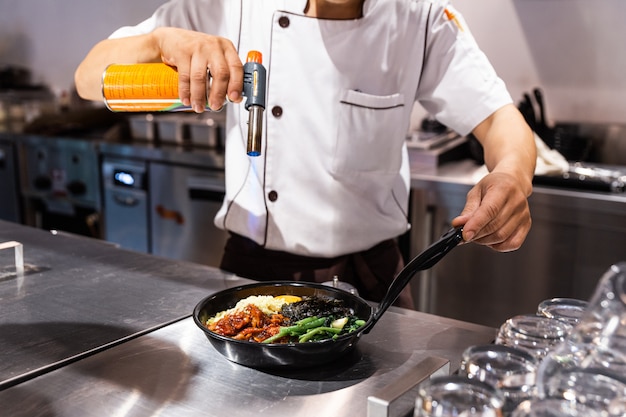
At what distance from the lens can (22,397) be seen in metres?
0.98

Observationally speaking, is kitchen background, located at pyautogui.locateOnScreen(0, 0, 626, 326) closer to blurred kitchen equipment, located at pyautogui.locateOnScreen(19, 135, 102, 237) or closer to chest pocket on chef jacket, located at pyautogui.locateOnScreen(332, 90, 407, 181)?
blurred kitchen equipment, located at pyautogui.locateOnScreen(19, 135, 102, 237)

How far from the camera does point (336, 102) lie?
1659 millimetres

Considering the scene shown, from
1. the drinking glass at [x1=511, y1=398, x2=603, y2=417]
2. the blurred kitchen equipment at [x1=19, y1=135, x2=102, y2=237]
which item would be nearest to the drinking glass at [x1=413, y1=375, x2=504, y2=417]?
the drinking glass at [x1=511, y1=398, x2=603, y2=417]

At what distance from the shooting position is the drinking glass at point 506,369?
766 mm

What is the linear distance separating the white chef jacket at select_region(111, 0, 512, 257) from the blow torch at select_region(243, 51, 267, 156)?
0.47m

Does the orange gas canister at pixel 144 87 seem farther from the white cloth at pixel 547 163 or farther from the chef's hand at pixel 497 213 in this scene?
the white cloth at pixel 547 163

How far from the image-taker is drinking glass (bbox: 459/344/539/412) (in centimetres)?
77

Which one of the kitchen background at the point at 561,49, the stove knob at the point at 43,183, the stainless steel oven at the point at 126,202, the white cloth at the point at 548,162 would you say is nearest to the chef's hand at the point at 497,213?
the white cloth at the point at 548,162

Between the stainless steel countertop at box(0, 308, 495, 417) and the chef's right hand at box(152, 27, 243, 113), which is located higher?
the chef's right hand at box(152, 27, 243, 113)

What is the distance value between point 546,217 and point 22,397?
2.01 meters

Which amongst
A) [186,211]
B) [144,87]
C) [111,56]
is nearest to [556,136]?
[186,211]

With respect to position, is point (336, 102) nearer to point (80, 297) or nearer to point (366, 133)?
point (366, 133)

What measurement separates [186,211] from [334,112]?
181 centimetres

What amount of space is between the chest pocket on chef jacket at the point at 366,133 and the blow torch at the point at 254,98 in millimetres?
495
